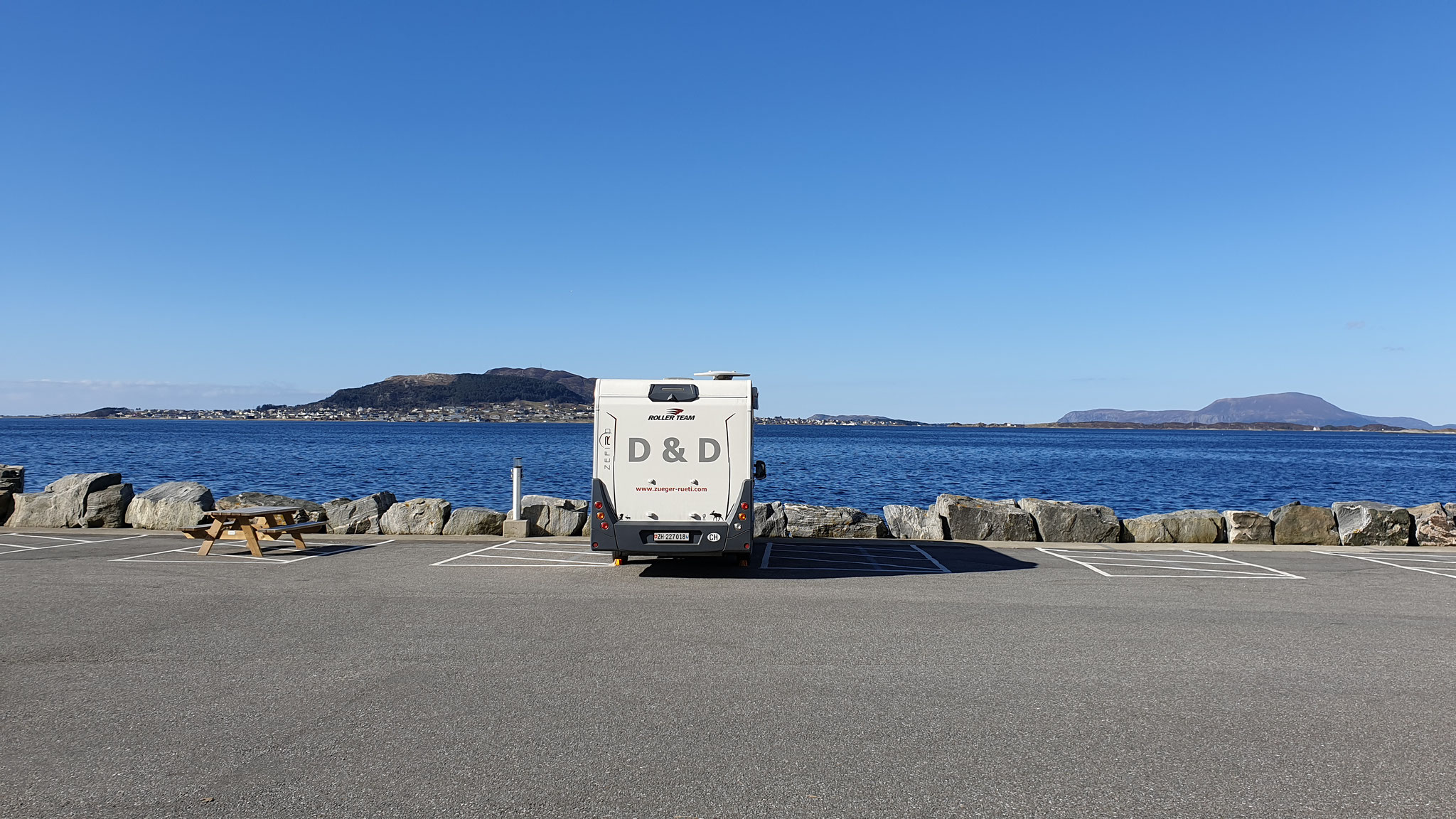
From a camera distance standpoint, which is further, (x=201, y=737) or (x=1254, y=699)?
(x=1254, y=699)

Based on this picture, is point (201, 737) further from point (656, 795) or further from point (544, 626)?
point (544, 626)

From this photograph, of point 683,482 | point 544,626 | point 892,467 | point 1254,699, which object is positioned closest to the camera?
point 1254,699

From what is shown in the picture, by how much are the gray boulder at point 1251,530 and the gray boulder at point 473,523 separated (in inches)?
536

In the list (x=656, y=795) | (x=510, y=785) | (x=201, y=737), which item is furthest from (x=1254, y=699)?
(x=201, y=737)

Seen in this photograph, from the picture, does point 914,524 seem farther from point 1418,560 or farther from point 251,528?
point 251,528

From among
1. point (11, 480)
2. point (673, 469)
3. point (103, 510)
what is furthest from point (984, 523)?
point (11, 480)

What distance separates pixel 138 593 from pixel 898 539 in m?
11.8

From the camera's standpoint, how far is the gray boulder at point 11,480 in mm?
18469

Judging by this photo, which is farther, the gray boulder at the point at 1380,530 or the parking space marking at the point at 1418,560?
the gray boulder at the point at 1380,530

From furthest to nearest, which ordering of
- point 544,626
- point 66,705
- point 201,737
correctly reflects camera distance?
point 544,626
point 66,705
point 201,737

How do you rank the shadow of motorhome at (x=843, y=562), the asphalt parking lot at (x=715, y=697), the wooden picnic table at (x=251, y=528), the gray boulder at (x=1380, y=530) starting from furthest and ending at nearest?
the gray boulder at (x=1380, y=530) < the wooden picnic table at (x=251, y=528) < the shadow of motorhome at (x=843, y=562) < the asphalt parking lot at (x=715, y=697)

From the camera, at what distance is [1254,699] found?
655cm

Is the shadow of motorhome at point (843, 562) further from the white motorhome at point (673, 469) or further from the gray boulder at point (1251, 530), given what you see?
the gray boulder at point (1251, 530)

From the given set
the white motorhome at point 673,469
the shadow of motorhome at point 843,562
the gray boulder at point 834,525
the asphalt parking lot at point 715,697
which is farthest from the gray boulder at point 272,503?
the gray boulder at point 834,525
